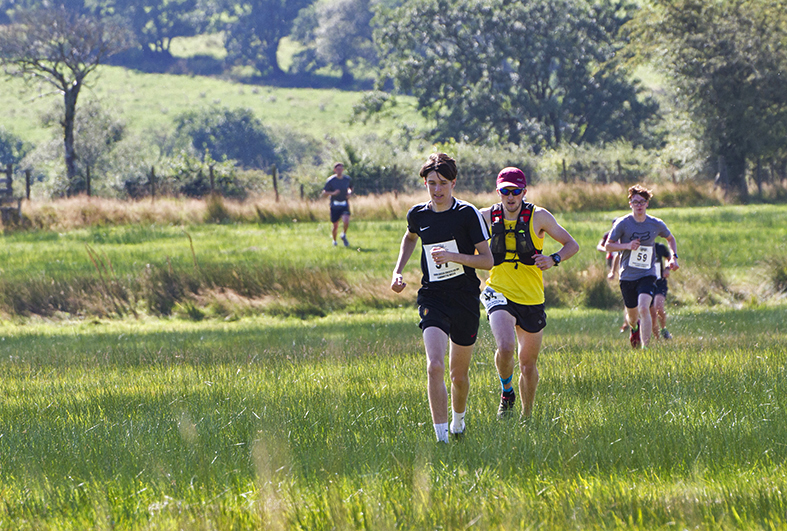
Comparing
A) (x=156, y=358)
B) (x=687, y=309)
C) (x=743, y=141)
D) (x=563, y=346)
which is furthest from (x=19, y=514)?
(x=743, y=141)

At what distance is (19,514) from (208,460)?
100 centimetres

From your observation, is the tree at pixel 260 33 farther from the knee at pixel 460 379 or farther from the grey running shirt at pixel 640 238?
the knee at pixel 460 379

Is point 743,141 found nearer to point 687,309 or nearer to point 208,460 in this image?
point 687,309

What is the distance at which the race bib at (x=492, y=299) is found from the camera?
249 inches

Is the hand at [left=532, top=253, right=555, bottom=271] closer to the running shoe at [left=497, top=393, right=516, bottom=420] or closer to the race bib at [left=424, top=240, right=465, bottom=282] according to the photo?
the race bib at [left=424, top=240, right=465, bottom=282]

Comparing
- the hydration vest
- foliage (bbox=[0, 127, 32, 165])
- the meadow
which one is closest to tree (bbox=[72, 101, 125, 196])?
foliage (bbox=[0, 127, 32, 165])

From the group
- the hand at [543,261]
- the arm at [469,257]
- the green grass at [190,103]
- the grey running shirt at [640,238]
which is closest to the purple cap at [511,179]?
the hand at [543,261]

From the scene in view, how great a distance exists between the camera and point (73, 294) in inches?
693

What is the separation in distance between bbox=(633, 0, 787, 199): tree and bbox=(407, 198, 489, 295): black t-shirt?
37888 mm

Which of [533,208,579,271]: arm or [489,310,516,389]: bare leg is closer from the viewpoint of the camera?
[489,310,516,389]: bare leg

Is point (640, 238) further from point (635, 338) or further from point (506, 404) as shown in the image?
point (506, 404)

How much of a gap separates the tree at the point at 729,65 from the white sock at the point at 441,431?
38.3 meters

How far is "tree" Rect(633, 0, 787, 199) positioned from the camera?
40312 millimetres

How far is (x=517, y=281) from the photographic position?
640 centimetres
